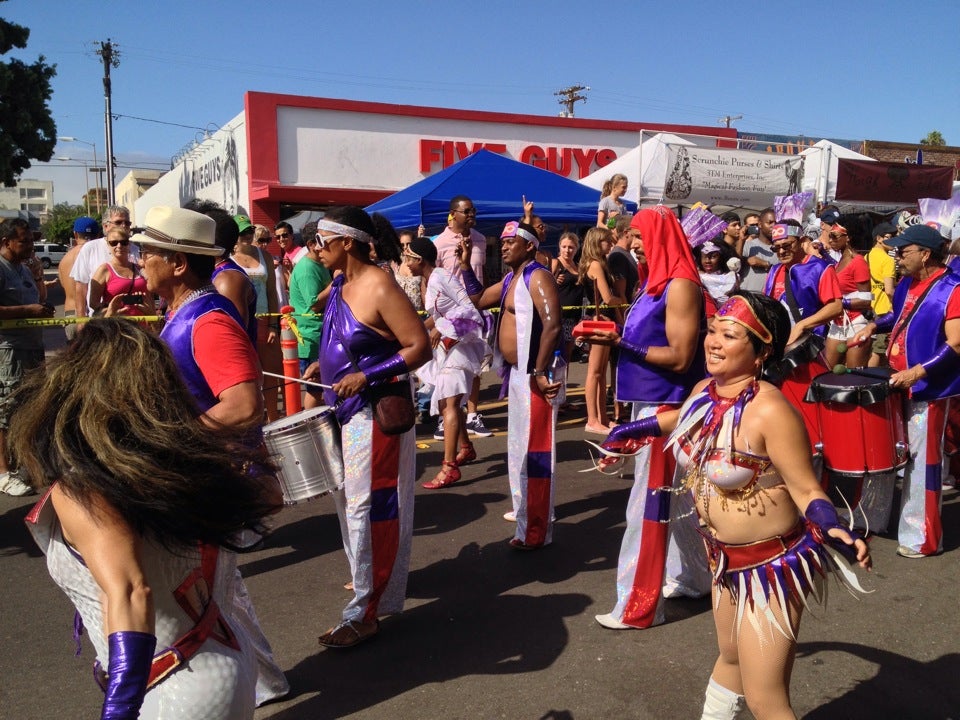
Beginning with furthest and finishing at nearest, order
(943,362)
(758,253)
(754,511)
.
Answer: (758,253) → (943,362) → (754,511)

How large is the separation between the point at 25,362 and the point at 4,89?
59.6ft

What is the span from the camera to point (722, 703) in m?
2.75

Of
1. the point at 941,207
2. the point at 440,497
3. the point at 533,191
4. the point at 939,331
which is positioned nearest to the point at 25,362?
the point at 440,497

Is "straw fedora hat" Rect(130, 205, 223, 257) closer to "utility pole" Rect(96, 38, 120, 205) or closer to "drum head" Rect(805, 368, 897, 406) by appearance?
"drum head" Rect(805, 368, 897, 406)

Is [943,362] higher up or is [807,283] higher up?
[807,283]

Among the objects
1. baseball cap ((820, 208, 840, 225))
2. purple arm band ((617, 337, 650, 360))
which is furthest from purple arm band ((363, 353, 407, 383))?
baseball cap ((820, 208, 840, 225))

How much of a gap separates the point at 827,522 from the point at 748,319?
72 cm

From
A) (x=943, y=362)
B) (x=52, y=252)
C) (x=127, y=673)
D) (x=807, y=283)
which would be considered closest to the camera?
(x=127, y=673)

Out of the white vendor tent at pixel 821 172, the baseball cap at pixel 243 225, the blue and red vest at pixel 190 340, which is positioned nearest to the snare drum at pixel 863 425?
the blue and red vest at pixel 190 340

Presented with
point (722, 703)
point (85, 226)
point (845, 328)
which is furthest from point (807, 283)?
point (85, 226)

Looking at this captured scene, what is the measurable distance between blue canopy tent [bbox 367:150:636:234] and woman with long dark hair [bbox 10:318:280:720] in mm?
9540

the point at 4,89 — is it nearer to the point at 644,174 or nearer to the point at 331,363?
the point at 644,174

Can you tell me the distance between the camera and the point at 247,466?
2162 mm

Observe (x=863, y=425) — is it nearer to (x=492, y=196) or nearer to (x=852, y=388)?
(x=852, y=388)
